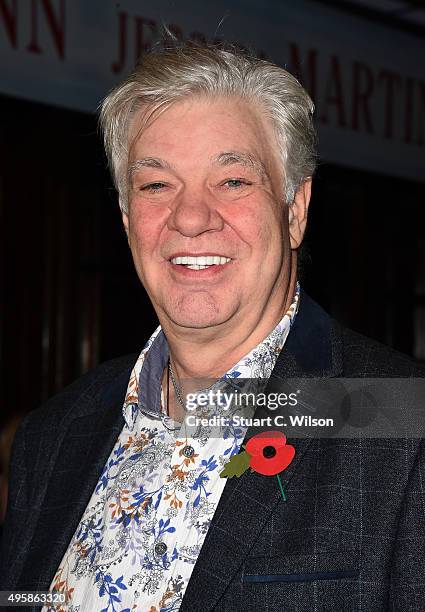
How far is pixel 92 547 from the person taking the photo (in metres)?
1.63

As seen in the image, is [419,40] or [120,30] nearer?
[120,30]

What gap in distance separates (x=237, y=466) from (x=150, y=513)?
0.18 m

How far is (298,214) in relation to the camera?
180 centimetres

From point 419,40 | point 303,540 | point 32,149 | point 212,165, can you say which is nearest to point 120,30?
point 32,149

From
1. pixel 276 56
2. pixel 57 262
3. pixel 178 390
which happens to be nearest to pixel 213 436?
pixel 178 390

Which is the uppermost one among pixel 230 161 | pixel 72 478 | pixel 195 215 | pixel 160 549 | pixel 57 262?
pixel 57 262

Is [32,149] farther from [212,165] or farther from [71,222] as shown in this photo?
[212,165]

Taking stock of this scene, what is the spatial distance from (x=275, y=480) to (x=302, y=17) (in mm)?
3301

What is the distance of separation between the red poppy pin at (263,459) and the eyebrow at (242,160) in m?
0.49

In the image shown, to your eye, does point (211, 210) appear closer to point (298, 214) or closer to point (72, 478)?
point (298, 214)

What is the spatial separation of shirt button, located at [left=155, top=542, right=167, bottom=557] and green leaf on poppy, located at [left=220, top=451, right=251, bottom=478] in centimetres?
15

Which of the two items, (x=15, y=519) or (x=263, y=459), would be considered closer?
(x=263, y=459)

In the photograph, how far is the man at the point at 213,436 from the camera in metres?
1.40

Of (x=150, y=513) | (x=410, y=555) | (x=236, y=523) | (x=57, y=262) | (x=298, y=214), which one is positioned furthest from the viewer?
(x=57, y=262)
